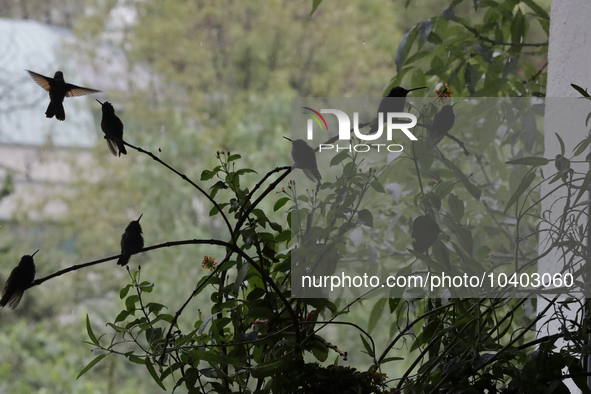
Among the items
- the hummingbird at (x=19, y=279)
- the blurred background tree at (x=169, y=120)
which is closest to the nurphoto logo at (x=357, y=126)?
the hummingbird at (x=19, y=279)

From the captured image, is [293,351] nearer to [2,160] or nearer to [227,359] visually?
[227,359]

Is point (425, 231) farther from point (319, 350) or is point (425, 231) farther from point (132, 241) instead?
point (132, 241)

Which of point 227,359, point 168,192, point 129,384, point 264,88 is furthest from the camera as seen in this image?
point 264,88

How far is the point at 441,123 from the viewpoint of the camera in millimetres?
459

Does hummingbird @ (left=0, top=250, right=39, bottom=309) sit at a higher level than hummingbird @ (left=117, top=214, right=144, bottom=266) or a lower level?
lower

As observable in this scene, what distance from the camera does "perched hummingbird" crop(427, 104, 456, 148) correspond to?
1.50 feet

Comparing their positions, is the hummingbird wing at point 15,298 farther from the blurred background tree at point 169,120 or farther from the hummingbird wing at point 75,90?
the blurred background tree at point 169,120

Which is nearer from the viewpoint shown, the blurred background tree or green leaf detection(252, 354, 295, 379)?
green leaf detection(252, 354, 295, 379)

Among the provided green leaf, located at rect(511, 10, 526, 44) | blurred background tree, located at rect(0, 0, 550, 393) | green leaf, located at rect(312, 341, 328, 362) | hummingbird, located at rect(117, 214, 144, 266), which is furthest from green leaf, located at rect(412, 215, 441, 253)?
blurred background tree, located at rect(0, 0, 550, 393)

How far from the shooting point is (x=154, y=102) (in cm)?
208

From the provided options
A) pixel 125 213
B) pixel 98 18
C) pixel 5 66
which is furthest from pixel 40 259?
pixel 98 18

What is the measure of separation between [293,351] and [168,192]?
5.52ft

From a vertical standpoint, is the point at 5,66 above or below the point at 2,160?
above

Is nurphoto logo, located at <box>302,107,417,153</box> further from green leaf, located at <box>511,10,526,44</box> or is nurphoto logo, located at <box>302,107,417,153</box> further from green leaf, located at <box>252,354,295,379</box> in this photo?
green leaf, located at <box>511,10,526,44</box>
